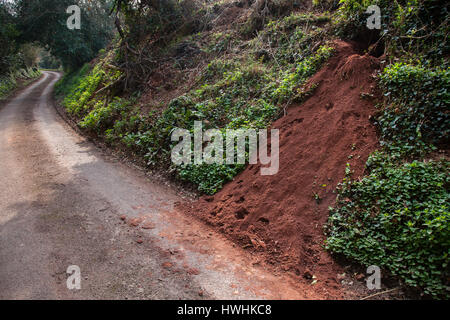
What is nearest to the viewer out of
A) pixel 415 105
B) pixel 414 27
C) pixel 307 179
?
pixel 415 105

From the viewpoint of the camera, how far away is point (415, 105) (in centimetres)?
441

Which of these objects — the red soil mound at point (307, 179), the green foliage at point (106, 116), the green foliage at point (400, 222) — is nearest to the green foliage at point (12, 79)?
the green foliage at point (106, 116)

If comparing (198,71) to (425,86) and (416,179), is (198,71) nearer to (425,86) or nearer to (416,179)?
(425,86)

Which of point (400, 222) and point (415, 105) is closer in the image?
point (400, 222)

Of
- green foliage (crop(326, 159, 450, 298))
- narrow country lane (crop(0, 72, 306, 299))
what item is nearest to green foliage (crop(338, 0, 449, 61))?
green foliage (crop(326, 159, 450, 298))

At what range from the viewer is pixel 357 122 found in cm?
509

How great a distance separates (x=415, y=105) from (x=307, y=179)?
7.19 feet

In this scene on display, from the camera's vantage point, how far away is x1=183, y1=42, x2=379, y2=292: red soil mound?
14.0 feet

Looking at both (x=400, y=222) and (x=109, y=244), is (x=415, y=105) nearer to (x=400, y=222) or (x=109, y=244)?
(x=400, y=222)

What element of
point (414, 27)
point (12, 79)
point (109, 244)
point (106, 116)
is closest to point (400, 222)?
point (414, 27)

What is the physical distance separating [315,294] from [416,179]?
2.23 m

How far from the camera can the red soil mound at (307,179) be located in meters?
4.25

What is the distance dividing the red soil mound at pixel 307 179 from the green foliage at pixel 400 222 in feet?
1.04

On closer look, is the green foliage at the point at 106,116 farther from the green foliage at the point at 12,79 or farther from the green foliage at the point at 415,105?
the green foliage at the point at 12,79
